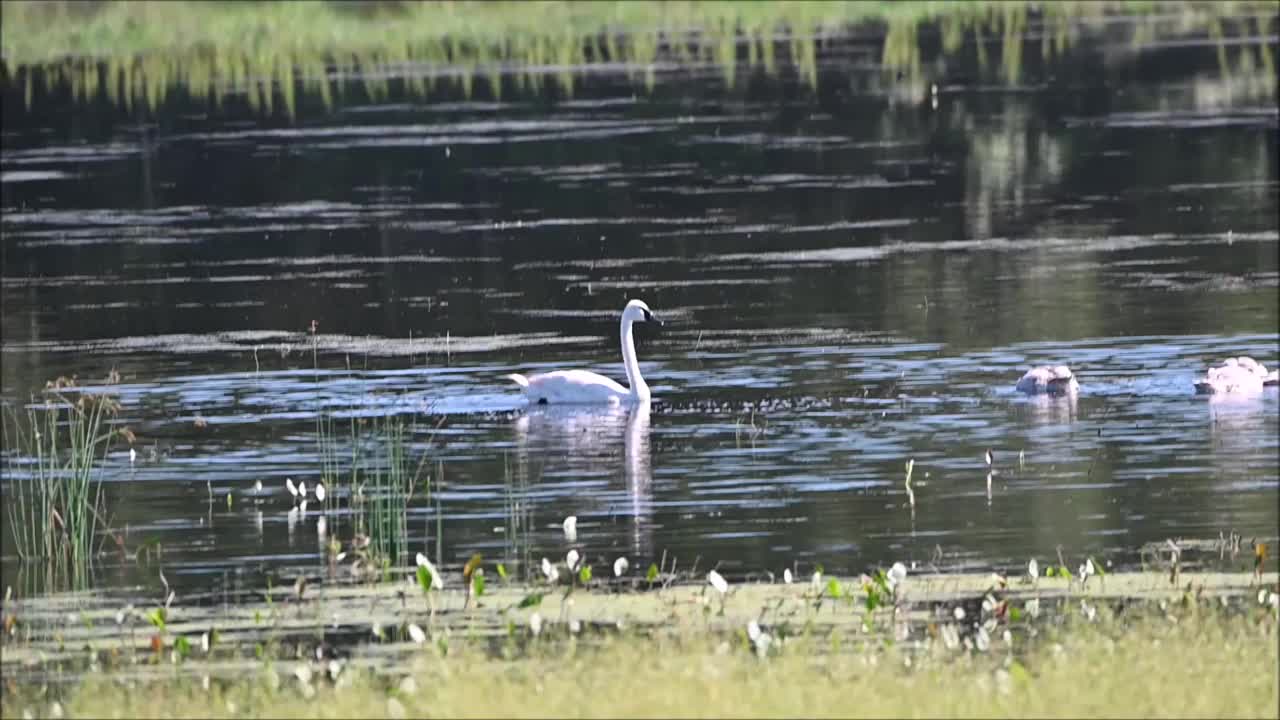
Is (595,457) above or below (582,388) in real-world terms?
below

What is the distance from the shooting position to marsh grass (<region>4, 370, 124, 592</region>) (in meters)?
15.2

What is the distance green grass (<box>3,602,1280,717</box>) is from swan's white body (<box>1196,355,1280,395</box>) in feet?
25.9

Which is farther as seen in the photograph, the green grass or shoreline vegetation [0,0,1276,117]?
shoreline vegetation [0,0,1276,117]

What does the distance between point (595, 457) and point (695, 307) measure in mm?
7354

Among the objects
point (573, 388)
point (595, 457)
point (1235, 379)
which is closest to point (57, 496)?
point (595, 457)

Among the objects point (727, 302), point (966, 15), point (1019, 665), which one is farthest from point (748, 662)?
point (966, 15)

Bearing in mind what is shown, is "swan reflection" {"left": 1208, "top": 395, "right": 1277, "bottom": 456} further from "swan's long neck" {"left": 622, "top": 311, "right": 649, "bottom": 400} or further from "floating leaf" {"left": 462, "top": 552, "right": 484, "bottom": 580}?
"floating leaf" {"left": 462, "top": 552, "right": 484, "bottom": 580}

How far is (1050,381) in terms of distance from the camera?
2031 cm

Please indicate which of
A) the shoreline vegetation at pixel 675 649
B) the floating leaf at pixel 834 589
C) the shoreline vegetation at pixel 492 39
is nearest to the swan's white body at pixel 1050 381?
the shoreline vegetation at pixel 675 649

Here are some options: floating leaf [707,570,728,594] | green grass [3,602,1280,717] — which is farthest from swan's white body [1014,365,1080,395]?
green grass [3,602,1280,717]

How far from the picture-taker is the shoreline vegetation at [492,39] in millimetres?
55312

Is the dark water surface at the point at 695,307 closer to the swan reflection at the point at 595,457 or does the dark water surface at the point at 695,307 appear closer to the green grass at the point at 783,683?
the swan reflection at the point at 595,457

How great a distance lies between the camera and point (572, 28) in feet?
214

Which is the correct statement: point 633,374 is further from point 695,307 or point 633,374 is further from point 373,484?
point 695,307
